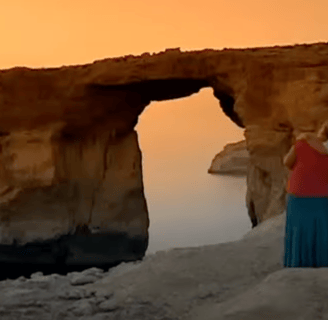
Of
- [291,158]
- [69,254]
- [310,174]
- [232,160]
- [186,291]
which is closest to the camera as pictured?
[186,291]

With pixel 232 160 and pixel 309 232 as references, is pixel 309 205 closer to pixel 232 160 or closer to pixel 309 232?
pixel 309 232

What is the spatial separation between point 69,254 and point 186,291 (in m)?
8.80

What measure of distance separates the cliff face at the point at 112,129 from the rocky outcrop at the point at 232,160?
25.8m

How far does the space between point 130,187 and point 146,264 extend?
8.30 meters

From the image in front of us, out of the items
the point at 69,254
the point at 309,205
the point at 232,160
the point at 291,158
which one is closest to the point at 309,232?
the point at 309,205

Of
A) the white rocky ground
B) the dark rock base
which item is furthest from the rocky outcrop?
the white rocky ground

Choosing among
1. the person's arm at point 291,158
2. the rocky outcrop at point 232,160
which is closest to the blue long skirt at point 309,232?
the person's arm at point 291,158

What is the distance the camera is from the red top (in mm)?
4180

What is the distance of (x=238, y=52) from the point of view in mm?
10625

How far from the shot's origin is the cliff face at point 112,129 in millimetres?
10375

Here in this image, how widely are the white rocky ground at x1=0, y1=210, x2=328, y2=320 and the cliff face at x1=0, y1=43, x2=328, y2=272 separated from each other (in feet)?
18.7

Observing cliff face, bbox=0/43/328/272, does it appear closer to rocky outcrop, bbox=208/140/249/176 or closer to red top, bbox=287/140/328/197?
red top, bbox=287/140/328/197

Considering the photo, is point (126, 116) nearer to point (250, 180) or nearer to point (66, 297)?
point (250, 180)

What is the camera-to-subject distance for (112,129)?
42.6ft
